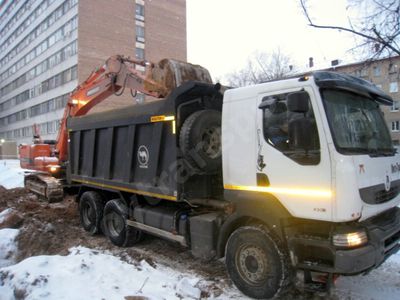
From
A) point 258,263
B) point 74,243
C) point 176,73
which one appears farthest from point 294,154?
point 74,243

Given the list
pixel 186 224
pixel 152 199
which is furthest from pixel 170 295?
pixel 152 199

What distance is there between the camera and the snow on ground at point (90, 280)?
498 centimetres

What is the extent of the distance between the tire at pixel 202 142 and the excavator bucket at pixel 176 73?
5.24 ft

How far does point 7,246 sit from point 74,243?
1355 mm

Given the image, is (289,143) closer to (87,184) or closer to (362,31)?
(87,184)

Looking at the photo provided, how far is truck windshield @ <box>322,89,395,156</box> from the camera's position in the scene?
174 inches

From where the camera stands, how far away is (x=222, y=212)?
19.3 feet

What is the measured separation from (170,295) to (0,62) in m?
84.1

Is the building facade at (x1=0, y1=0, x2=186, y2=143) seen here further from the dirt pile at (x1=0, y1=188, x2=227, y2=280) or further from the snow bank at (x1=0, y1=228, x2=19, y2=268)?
the snow bank at (x1=0, y1=228, x2=19, y2=268)

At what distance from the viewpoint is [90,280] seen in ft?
17.6

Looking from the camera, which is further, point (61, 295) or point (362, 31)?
point (362, 31)

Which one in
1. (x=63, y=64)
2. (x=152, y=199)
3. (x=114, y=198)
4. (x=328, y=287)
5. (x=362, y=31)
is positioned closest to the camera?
(x=328, y=287)

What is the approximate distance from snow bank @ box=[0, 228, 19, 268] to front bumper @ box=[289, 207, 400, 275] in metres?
5.70

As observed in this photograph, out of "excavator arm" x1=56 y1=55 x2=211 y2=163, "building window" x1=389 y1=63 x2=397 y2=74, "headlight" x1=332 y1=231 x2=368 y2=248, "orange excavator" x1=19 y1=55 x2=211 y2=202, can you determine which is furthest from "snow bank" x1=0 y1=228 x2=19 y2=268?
"building window" x1=389 y1=63 x2=397 y2=74
